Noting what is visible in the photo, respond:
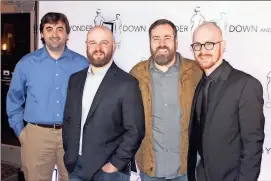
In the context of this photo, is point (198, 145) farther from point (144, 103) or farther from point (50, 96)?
point (50, 96)

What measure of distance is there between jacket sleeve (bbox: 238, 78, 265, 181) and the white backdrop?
0.63 m

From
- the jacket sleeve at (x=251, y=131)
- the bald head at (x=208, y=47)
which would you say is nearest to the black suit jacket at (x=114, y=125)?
the bald head at (x=208, y=47)

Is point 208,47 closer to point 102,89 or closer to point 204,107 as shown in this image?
point 204,107

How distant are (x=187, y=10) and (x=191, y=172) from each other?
1.42m

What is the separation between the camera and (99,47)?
2736 mm

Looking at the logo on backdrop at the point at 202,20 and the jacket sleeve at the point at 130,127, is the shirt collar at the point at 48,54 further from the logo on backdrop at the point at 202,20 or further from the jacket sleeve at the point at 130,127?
→ the logo on backdrop at the point at 202,20

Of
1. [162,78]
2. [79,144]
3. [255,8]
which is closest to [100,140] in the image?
[79,144]

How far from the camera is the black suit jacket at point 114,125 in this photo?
261 cm

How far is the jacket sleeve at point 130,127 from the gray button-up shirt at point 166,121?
0.42 ft

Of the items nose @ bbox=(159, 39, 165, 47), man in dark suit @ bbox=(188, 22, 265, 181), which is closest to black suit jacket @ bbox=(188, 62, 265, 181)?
man in dark suit @ bbox=(188, 22, 265, 181)

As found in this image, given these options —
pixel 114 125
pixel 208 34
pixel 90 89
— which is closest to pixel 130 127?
pixel 114 125

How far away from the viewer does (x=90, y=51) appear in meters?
2.76

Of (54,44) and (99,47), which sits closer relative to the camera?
(99,47)

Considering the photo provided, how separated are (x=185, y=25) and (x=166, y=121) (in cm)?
92
